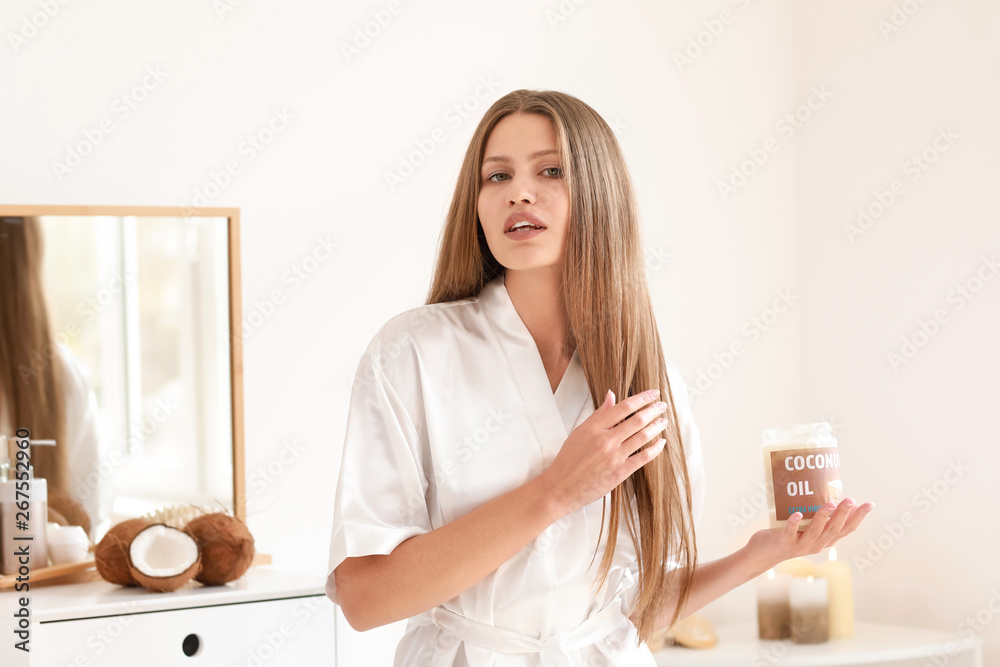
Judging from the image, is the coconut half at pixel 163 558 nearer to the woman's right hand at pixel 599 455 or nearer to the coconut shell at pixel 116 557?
the coconut shell at pixel 116 557

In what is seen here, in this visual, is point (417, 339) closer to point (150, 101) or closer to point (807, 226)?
point (150, 101)

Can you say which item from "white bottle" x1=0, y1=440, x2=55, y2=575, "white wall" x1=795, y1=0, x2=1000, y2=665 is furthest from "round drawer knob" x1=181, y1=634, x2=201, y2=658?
"white wall" x1=795, y1=0, x2=1000, y2=665

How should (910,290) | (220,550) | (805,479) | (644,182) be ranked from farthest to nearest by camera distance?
(644,182) < (910,290) < (220,550) < (805,479)

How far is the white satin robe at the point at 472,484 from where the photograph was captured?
118cm

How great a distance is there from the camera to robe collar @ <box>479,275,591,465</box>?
4.15 ft

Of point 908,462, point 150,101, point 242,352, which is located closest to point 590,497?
point 242,352

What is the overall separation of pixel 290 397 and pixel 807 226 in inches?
60.1

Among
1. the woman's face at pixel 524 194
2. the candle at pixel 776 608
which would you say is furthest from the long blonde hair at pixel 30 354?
the candle at pixel 776 608

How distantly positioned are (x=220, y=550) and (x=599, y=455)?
896 mm

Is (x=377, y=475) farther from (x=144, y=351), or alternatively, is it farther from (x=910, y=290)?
(x=910, y=290)

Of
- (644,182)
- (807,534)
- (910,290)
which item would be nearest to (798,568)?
(910,290)

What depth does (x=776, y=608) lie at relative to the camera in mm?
2320

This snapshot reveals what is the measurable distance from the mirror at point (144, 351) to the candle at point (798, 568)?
125cm

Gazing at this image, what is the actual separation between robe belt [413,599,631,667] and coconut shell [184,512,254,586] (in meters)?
0.59
